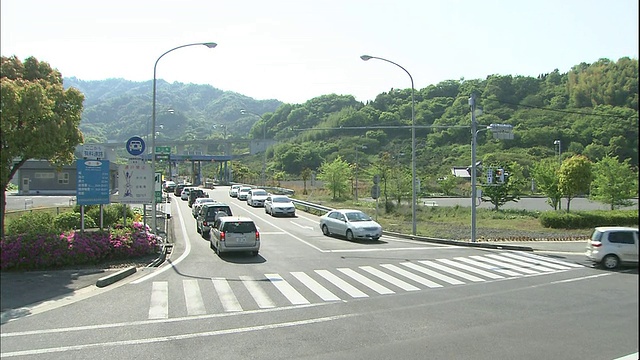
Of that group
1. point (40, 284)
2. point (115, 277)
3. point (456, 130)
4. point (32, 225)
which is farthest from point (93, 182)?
point (456, 130)

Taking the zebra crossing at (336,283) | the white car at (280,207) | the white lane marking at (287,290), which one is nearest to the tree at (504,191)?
the white car at (280,207)

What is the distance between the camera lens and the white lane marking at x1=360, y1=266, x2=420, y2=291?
47.8 ft

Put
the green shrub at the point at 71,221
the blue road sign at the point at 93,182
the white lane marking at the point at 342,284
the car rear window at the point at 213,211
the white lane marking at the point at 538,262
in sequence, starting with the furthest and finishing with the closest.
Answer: the car rear window at the point at 213,211 → the green shrub at the point at 71,221 → the blue road sign at the point at 93,182 → the white lane marking at the point at 538,262 → the white lane marking at the point at 342,284

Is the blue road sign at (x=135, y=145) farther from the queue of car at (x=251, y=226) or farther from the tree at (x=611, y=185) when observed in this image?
the tree at (x=611, y=185)

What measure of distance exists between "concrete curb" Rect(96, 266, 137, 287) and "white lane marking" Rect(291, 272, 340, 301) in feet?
17.1

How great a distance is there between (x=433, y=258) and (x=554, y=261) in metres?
4.58

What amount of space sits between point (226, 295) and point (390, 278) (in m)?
5.33

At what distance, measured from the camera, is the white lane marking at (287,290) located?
42.0 feet

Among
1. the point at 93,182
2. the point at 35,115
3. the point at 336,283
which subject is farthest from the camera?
the point at 93,182

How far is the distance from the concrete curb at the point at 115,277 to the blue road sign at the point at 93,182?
3905 millimetres

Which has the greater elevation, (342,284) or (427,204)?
(427,204)

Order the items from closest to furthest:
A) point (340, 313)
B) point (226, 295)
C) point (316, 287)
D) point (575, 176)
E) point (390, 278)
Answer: point (340, 313) < point (226, 295) < point (316, 287) < point (390, 278) < point (575, 176)

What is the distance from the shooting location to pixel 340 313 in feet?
37.4

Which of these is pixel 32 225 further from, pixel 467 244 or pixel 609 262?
pixel 609 262
